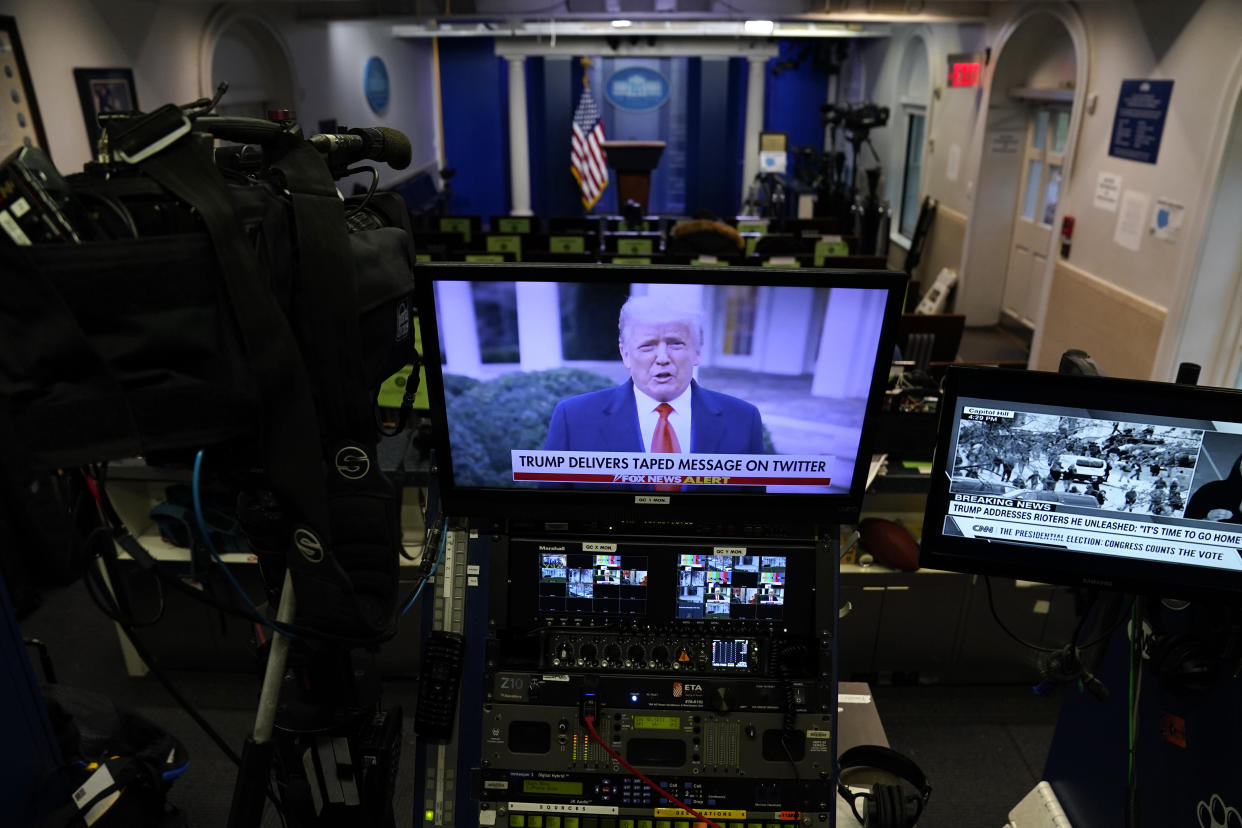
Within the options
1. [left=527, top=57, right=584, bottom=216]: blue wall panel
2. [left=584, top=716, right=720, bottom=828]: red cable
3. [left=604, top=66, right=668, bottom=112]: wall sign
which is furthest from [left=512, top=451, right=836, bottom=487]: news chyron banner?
[left=604, top=66, right=668, bottom=112]: wall sign

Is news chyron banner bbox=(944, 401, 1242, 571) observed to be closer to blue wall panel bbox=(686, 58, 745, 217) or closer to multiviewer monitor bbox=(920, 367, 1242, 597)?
multiviewer monitor bbox=(920, 367, 1242, 597)

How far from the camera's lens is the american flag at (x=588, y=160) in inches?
436

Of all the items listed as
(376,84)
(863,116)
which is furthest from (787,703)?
(376,84)

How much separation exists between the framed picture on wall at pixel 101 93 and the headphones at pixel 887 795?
4649mm

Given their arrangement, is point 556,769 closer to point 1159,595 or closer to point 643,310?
point 643,310

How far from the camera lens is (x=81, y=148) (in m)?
4.57

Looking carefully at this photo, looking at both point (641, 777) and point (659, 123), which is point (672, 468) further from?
point (659, 123)

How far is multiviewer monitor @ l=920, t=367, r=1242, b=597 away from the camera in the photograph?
149 centimetres

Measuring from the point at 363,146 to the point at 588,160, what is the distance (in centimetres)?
1037

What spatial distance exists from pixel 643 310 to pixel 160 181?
0.83 metres

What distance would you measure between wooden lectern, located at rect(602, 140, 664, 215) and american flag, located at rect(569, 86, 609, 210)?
1336 millimetres


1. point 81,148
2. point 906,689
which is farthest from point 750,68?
point 906,689

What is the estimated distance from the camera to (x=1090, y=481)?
1.56 m

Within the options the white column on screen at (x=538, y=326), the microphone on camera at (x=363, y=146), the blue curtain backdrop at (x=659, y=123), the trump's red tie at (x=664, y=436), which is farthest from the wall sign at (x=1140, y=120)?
the blue curtain backdrop at (x=659, y=123)
